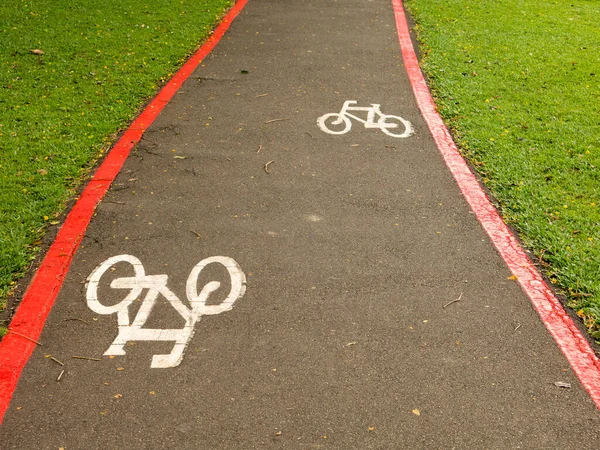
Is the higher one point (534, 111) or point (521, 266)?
point (521, 266)

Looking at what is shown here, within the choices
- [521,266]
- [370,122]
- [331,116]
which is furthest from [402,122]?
[521,266]

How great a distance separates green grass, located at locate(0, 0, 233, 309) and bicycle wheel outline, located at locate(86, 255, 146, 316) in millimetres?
568

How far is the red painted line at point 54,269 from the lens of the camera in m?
3.89

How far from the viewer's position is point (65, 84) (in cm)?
798

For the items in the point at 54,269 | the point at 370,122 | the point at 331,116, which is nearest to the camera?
the point at 54,269

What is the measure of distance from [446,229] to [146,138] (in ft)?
11.2

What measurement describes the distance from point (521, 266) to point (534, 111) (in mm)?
3356

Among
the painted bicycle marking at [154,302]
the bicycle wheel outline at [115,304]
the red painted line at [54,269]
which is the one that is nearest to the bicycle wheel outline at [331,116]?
the red painted line at [54,269]

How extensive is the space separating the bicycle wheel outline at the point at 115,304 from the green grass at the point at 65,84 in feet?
1.86

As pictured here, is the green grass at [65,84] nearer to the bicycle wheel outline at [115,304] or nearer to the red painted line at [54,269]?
the red painted line at [54,269]

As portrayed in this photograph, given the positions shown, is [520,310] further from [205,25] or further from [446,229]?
[205,25]

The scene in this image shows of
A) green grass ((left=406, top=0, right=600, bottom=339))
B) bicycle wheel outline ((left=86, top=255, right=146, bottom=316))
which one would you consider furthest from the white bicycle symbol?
bicycle wheel outline ((left=86, top=255, right=146, bottom=316))

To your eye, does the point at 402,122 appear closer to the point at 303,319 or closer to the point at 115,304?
the point at 303,319

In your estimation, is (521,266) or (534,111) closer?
(521,266)
